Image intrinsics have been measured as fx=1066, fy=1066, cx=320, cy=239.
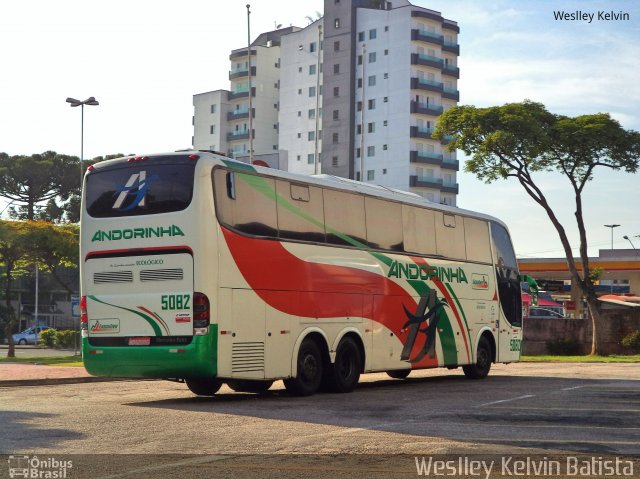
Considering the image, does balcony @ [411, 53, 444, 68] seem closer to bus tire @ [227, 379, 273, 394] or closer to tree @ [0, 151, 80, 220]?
tree @ [0, 151, 80, 220]

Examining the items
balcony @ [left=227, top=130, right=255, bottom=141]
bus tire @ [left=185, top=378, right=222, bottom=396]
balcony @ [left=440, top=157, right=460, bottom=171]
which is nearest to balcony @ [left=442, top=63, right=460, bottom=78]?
balcony @ [left=440, top=157, right=460, bottom=171]

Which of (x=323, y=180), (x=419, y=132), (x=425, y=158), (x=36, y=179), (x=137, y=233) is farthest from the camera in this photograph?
(x=425, y=158)

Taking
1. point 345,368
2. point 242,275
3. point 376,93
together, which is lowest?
point 345,368

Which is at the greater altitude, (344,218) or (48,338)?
(344,218)

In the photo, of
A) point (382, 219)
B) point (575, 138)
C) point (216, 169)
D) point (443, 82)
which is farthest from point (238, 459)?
point (443, 82)

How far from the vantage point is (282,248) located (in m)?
18.2

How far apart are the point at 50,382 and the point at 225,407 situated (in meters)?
9.04

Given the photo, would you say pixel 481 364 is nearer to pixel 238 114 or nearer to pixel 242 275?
pixel 242 275

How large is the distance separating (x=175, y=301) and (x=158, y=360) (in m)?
0.97

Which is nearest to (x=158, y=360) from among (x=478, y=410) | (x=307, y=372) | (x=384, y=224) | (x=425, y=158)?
(x=307, y=372)

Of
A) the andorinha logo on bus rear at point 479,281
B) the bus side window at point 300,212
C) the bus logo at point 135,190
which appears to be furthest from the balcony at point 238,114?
the bus logo at point 135,190

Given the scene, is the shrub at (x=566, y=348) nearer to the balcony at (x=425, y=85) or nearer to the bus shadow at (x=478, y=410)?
the bus shadow at (x=478, y=410)

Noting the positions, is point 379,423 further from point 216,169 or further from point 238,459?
point 216,169

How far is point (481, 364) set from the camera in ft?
82.1
